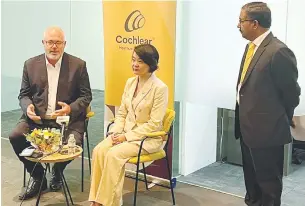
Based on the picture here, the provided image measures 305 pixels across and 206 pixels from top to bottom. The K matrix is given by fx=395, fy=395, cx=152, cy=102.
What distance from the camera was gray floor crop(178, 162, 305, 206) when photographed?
3.54m

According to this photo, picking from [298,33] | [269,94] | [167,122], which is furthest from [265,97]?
[167,122]

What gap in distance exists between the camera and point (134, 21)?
3.59 metres

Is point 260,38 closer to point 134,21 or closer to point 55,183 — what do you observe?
point 134,21

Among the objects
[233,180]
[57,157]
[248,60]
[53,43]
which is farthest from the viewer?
[233,180]

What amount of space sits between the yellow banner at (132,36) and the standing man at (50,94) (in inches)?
12.6

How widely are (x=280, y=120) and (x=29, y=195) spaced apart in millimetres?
2188

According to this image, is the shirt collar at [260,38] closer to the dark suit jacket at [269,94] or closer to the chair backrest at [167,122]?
the dark suit jacket at [269,94]

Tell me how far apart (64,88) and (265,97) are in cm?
177

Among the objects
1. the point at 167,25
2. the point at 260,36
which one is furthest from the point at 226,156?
the point at 260,36

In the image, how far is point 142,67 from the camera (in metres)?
3.10

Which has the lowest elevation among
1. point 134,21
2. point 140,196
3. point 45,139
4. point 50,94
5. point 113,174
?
point 140,196

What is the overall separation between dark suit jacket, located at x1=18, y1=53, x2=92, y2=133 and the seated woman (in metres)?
0.44

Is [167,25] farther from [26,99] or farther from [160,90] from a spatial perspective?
[26,99]

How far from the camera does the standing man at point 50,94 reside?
343 centimetres
